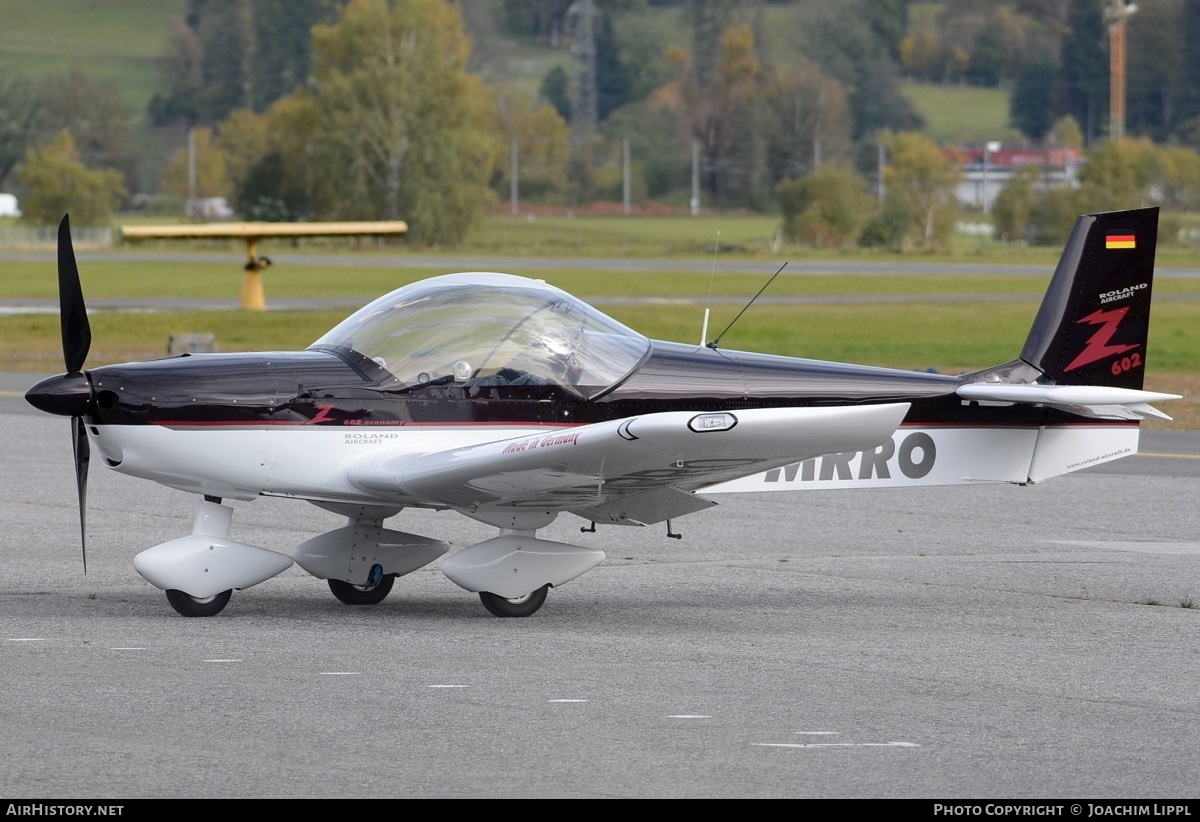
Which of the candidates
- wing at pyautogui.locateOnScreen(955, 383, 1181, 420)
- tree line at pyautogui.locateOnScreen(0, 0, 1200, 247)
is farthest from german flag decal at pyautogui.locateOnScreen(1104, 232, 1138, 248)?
tree line at pyautogui.locateOnScreen(0, 0, 1200, 247)

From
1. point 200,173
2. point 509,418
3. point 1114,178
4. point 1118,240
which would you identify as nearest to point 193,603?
point 509,418

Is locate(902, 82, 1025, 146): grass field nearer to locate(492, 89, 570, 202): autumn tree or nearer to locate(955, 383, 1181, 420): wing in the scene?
locate(492, 89, 570, 202): autumn tree

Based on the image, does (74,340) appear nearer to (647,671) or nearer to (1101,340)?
(647,671)

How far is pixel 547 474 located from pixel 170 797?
3.06 m

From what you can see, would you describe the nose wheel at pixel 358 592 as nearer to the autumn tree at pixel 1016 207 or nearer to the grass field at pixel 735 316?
the grass field at pixel 735 316

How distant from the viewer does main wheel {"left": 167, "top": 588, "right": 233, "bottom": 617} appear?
871 centimetres

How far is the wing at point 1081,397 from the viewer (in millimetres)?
8969

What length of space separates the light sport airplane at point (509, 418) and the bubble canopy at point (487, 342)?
11 millimetres

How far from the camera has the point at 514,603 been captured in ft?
29.2

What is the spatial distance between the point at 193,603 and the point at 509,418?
1921mm

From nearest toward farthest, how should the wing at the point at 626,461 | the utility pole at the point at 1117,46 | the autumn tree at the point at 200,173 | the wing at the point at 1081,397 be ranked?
the wing at the point at 626,461 < the wing at the point at 1081,397 < the utility pole at the point at 1117,46 < the autumn tree at the point at 200,173

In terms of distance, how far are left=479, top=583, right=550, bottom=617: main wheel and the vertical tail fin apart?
10.6ft

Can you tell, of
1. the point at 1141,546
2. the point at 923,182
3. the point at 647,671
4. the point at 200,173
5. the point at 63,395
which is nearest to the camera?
the point at 647,671

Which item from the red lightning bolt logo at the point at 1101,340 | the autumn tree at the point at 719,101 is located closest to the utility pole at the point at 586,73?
the autumn tree at the point at 719,101
